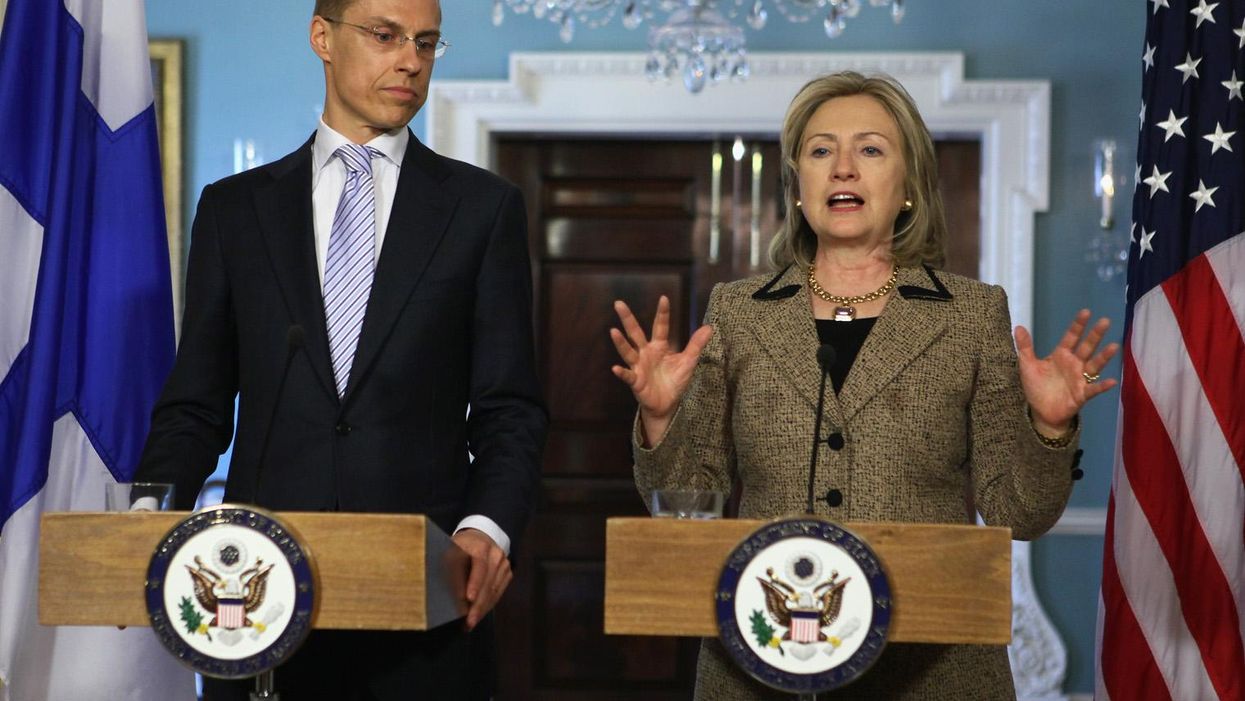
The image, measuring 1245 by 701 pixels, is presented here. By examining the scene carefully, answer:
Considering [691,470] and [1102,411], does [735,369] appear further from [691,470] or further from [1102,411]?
[1102,411]

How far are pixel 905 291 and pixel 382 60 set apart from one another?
81 cm

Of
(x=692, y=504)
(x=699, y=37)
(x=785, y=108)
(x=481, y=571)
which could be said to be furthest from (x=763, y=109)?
(x=692, y=504)

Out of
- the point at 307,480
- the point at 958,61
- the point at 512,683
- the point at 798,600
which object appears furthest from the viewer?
the point at 512,683

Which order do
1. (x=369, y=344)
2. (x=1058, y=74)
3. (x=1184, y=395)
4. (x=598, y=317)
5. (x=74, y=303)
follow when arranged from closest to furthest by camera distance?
(x=369, y=344)
(x=74, y=303)
(x=1184, y=395)
(x=1058, y=74)
(x=598, y=317)

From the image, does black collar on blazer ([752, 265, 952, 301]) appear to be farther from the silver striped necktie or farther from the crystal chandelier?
the crystal chandelier

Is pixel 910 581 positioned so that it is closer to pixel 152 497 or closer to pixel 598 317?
pixel 152 497

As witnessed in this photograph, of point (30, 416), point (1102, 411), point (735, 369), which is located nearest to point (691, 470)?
point (735, 369)

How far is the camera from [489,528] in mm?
1815

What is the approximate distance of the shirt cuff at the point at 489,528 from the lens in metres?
1.81

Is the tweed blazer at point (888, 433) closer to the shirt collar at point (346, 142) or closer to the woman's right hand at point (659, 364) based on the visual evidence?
the woman's right hand at point (659, 364)

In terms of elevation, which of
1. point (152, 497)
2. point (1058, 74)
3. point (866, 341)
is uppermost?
point (1058, 74)

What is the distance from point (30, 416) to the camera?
250 centimetres

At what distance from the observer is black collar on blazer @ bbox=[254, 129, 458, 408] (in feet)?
6.26

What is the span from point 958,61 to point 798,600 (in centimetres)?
341
